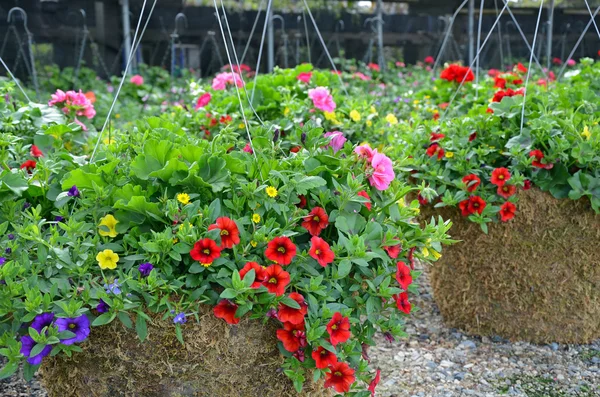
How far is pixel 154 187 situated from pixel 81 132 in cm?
107

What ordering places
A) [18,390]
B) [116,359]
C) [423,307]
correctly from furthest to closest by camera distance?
[423,307] → [18,390] → [116,359]

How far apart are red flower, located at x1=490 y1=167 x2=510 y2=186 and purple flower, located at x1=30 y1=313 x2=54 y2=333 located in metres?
1.55

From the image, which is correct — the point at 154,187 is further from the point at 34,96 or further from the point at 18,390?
the point at 34,96

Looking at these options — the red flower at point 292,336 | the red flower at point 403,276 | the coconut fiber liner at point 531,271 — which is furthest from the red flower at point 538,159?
the red flower at point 292,336

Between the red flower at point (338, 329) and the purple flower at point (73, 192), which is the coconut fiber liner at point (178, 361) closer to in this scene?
the red flower at point (338, 329)

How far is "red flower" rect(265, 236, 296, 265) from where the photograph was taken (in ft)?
4.82

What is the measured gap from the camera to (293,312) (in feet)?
4.83

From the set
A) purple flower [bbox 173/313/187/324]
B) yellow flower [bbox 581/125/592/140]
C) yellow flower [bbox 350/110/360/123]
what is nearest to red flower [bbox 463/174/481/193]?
yellow flower [bbox 581/125/592/140]

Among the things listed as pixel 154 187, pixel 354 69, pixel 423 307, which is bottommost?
pixel 423 307

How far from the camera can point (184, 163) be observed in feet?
5.20

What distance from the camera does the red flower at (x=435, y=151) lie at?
259 centimetres

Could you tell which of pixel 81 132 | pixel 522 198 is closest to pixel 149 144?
pixel 81 132

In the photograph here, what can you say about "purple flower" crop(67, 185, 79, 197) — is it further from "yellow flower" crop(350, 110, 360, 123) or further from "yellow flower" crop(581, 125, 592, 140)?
"yellow flower" crop(581, 125, 592, 140)

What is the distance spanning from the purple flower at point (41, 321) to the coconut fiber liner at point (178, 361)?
0.36ft
